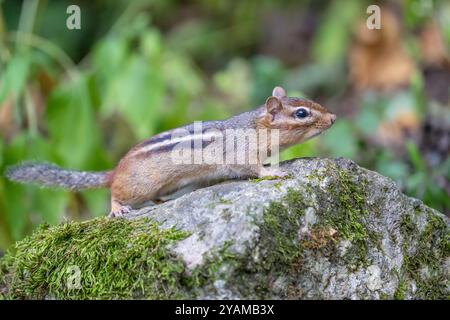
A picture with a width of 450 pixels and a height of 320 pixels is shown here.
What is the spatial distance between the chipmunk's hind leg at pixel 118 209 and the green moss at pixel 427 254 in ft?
5.69

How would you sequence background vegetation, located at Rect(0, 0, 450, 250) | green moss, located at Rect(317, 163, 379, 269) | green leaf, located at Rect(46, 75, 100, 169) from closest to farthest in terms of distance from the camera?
1. green moss, located at Rect(317, 163, 379, 269)
2. background vegetation, located at Rect(0, 0, 450, 250)
3. green leaf, located at Rect(46, 75, 100, 169)

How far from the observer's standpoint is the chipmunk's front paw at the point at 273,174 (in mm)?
4059

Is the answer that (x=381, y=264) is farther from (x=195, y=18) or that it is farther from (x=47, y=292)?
(x=195, y=18)

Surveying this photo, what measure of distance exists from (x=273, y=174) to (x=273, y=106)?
669 mm

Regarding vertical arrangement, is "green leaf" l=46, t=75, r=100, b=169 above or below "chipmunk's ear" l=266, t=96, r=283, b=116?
below

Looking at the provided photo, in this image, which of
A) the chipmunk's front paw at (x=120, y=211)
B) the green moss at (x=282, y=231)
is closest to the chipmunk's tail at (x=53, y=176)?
the chipmunk's front paw at (x=120, y=211)

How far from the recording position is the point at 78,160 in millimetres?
6719

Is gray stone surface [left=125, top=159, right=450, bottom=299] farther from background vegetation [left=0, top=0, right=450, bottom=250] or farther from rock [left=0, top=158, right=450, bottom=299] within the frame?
background vegetation [left=0, top=0, right=450, bottom=250]

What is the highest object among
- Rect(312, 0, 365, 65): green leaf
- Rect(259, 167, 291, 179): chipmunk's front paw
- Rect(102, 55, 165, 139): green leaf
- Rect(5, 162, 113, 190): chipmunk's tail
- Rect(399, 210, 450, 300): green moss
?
Rect(312, 0, 365, 65): green leaf

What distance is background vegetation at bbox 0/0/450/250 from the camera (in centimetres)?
654

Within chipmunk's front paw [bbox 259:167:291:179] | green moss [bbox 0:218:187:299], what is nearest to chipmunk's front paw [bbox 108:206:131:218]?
green moss [bbox 0:218:187:299]

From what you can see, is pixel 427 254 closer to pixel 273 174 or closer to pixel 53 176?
pixel 273 174

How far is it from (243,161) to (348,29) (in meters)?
7.38
